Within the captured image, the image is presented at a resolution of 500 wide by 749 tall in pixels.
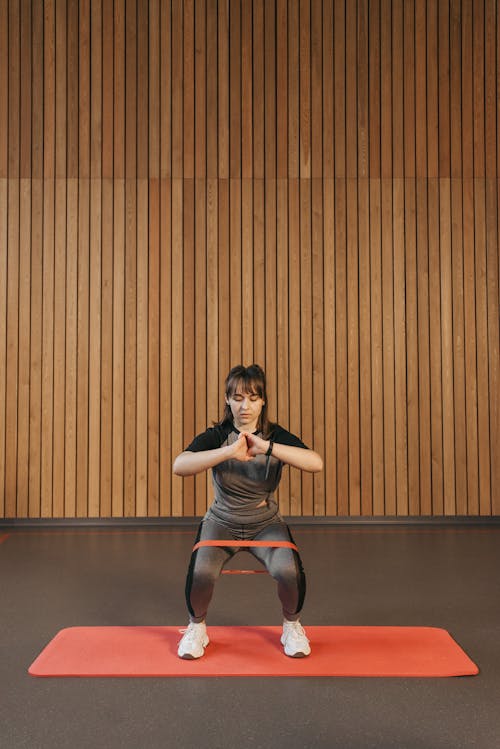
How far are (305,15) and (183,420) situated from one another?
3.80 meters

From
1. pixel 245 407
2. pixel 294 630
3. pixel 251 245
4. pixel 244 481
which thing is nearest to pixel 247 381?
pixel 245 407

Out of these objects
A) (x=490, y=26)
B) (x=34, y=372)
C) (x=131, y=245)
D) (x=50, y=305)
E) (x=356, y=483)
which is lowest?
(x=356, y=483)

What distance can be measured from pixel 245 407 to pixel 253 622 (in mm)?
1128

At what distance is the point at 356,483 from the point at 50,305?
3141 mm

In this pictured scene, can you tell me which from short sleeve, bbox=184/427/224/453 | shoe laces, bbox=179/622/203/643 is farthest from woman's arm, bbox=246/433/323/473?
shoe laces, bbox=179/622/203/643

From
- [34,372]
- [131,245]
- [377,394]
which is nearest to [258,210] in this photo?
[131,245]

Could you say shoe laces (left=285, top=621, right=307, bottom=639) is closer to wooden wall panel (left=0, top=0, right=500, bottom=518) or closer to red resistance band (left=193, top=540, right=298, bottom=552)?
red resistance band (left=193, top=540, right=298, bottom=552)

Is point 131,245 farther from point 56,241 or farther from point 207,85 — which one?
point 207,85

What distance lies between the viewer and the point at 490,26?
6.25 m

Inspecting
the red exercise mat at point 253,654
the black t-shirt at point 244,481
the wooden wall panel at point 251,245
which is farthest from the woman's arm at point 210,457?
the wooden wall panel at point 251,245

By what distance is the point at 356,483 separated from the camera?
6.09 meters

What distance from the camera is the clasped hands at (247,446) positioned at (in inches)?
110

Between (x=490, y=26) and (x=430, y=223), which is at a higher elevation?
(x=490, y=26)

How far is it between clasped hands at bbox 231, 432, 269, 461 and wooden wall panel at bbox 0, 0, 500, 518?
328 centimetres
